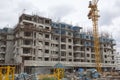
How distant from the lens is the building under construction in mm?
69812

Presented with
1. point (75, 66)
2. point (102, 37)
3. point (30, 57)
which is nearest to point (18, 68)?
point (30, 57)

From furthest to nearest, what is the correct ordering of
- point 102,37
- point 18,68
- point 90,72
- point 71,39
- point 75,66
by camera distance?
point 102,37 → point 71,39 → point 75,66 → point 18,68 → point 90,72

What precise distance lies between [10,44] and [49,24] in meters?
15.2

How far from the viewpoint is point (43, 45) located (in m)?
75.1

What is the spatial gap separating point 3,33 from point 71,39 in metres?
25.1

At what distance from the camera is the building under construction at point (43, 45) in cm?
6981

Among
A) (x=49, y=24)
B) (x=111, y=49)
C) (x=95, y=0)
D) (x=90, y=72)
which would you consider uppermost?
(x=95, y=0)

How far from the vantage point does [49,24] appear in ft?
260

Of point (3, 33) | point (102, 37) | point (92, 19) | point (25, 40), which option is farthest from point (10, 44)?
point (102, 37)

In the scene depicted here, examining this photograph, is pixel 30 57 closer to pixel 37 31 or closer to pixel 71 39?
pixel 37 31

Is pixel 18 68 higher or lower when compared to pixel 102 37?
lower

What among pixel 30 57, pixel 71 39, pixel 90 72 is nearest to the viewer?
pixel 90 72

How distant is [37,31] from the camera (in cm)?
7412

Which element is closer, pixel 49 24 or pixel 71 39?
pixel 49 24
